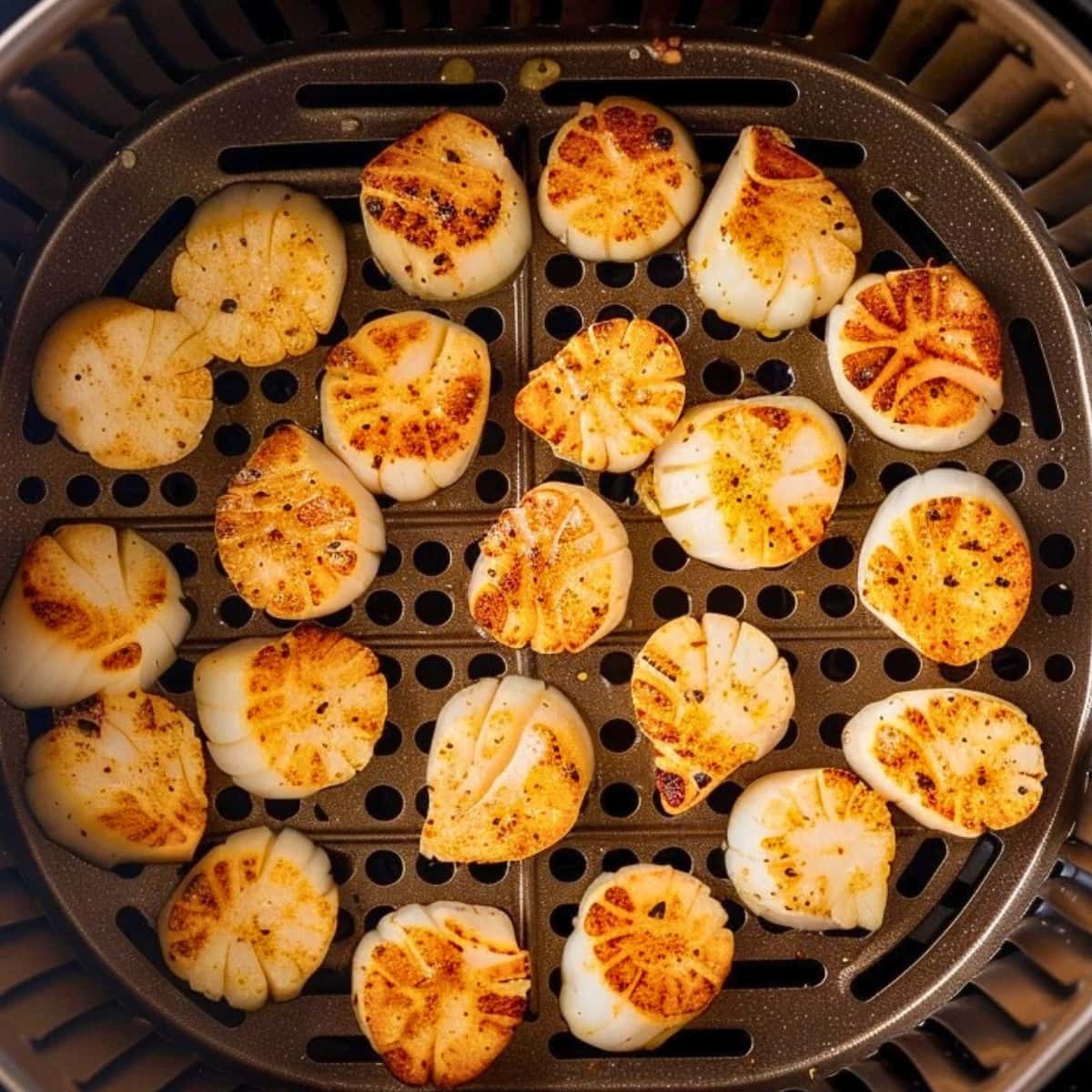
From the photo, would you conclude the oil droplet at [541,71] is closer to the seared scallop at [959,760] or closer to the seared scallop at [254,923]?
the seared scallop at [959,760]

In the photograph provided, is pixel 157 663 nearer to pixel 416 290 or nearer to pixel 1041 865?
pixel 416 290

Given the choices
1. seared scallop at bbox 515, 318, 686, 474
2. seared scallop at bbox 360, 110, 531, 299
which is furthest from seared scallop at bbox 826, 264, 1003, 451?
seared scallop at bbox 360, 110, 531, 299

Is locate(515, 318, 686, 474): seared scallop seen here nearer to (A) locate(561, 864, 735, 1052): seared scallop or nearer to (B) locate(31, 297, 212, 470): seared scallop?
(B) locate(31, 297, 212, 470): seared scallop

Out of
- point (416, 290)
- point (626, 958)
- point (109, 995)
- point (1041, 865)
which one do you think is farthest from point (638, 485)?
point (109, 995)

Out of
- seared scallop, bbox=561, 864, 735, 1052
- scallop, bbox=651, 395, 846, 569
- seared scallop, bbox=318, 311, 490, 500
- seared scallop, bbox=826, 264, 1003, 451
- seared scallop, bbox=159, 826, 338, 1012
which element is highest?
seared scallop, bbox=826, 264, 1003, 451

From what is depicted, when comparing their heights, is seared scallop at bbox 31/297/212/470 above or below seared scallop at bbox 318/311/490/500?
below
